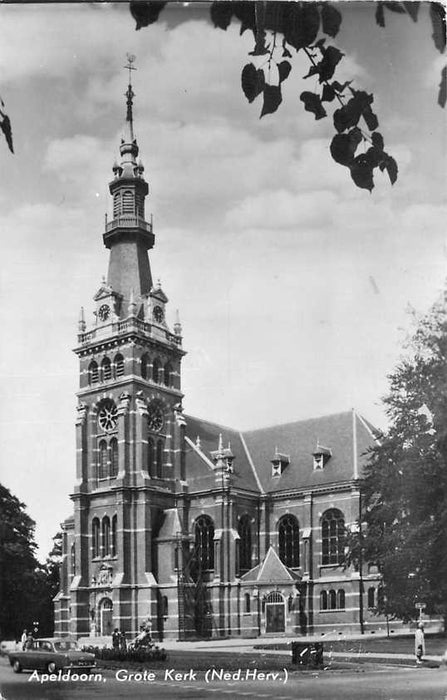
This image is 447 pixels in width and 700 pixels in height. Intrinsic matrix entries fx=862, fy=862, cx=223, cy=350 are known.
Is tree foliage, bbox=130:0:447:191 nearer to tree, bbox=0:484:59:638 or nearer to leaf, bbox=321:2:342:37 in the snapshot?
leaf, bbox=321:2:342:37

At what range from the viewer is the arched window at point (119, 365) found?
51.9 meters

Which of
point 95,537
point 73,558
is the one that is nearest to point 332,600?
point 95,537

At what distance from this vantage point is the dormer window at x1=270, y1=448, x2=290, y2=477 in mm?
54750

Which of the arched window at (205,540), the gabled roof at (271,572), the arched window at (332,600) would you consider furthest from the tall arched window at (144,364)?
the arched window at (332,600)

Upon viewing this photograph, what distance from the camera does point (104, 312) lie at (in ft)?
175

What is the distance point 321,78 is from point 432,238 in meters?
8.04

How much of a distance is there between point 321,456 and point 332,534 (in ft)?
15.9

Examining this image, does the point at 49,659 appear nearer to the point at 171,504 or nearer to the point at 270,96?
the point at 270,96

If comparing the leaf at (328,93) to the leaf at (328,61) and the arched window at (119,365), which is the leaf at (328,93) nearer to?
the leaf at (328,61)

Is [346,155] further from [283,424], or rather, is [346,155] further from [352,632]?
[283,424]

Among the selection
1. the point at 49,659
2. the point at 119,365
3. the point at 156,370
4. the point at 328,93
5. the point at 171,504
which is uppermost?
the point at 119,365

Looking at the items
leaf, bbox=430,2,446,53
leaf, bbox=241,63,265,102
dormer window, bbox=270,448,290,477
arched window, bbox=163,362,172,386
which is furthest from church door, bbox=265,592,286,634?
leaf, bbox=241,63,265,102

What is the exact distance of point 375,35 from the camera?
1202 cm

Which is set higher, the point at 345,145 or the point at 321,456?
the point at 345,145
